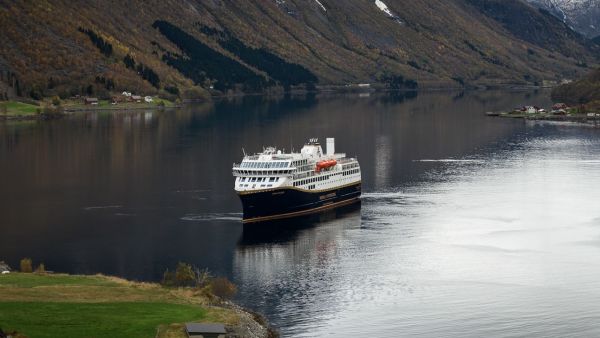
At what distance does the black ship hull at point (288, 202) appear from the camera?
404 feet

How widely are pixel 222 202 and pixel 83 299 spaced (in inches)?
2341

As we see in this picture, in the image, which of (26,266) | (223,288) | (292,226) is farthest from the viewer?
(292,226)

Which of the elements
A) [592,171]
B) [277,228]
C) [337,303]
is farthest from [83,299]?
[592,171]

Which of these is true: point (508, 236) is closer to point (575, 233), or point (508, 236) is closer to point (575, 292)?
point (575, 233)

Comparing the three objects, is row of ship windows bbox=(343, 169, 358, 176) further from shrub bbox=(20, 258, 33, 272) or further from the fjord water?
shrub bbox=(20, 258, 33, 272)

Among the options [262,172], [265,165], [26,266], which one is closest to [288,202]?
[262,172]

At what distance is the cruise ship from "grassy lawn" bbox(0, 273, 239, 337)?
37443 mm

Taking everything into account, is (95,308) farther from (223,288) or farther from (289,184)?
(289,184)

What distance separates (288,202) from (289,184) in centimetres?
208

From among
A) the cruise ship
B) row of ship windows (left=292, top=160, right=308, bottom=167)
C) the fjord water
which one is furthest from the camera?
row of ship windows (left=292, top=160, right=308, bottom=167)

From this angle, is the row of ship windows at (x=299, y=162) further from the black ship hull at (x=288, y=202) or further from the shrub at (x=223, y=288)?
the shrub at (x=223, y=288)

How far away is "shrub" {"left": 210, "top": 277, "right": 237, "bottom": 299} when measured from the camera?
87.6 m

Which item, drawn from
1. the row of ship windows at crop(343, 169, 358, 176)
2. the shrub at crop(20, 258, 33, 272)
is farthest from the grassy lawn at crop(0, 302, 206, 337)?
the row of ship windows at crop(343, 169, 358, 176)

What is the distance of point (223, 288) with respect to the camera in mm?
88375
